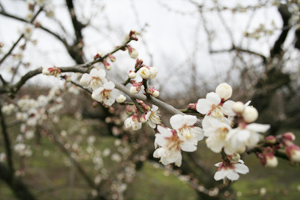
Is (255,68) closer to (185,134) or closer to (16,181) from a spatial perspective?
(185,134)

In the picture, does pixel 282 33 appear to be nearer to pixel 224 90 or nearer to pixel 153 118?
pixel 224 90

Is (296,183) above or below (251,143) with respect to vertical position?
above

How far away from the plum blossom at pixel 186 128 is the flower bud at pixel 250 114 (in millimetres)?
171

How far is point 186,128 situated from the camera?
2.34 ft

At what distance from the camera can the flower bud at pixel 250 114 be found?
542mm

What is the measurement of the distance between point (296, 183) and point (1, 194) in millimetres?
8491

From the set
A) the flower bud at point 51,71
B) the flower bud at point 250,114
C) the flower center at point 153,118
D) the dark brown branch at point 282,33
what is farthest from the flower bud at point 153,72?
the dark brown branch at point 282,33

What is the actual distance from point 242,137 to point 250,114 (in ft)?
0.26

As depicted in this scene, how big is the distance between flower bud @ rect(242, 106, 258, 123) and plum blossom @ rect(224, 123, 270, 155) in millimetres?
16

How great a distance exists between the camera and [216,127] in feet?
2.00

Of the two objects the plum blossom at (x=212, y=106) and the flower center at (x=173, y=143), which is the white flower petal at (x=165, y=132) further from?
the plum blossom at (x=212, y=106)

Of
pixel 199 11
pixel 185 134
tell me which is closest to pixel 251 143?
pixel 185 134

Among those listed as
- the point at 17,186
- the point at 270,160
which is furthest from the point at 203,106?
the point at 17,186

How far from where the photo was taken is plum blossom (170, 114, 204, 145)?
665 mm
